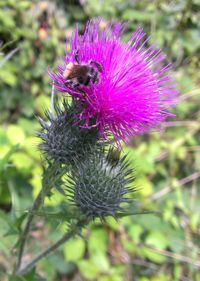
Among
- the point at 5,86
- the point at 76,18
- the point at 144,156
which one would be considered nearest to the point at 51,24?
the point at 76,18

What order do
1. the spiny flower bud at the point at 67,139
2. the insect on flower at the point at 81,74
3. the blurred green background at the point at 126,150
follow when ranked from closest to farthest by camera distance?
1. the insect on flower at the point at 81,74
2. the spiny flower bud at the point at 67,139
3. the blurred green background at the point at 126,150

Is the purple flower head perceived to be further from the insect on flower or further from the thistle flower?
the thistle flower

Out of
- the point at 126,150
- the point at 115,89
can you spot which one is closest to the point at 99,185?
the point at 115,89

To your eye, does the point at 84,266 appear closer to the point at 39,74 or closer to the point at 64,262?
the point at 64,262

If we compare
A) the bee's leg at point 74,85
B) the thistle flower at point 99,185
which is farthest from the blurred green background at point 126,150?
the bee's leg at point 74,85

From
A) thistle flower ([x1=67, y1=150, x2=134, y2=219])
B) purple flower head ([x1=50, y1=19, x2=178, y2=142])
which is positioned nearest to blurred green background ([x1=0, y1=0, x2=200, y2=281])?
thistle flower ([x1=67, y1=150, x2=134, y2=219])

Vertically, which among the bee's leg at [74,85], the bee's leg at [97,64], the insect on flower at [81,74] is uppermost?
the bee's leg at [97,64]

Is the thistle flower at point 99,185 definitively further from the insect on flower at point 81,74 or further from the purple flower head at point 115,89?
the insect on flower at point 81,74
